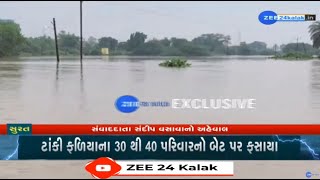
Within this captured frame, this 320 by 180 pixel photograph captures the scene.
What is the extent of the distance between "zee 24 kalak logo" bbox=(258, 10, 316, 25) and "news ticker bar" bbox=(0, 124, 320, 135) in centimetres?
170

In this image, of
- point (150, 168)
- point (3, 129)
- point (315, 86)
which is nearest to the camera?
point (150, 168)

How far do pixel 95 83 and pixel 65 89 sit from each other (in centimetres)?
81

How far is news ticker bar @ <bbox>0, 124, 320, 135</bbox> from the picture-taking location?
221 inches

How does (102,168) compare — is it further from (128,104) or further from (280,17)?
(280,17)

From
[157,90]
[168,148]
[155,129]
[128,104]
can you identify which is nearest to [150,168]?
[168,148]

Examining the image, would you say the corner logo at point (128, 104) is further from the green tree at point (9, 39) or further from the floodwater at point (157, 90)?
the green tree at point (9, 39)

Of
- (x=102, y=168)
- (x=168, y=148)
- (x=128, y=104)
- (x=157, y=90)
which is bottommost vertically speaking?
(x=102, y=168)

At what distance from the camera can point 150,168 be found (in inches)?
207

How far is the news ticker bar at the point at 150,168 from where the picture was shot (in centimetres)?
523

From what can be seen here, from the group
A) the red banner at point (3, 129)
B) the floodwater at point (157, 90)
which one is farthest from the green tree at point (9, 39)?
the red banner at point (3, 129)

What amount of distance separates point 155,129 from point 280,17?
2.47 meters

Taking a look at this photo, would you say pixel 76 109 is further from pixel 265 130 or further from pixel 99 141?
pixel 265 130

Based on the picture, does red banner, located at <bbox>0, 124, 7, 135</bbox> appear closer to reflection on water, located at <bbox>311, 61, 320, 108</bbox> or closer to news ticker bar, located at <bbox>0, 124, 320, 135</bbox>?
news ticker bar, located at <bbox>0, 124, 320, 135</bbox>

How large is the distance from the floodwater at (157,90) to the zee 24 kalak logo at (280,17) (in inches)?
50.4
